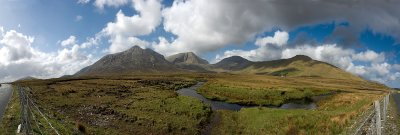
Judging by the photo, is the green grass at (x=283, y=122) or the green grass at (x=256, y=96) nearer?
the green grass at (x=283, y=122)

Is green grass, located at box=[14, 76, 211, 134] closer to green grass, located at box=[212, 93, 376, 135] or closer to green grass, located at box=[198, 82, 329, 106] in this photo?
green grass, located at box=[212, 93, 376, 135]

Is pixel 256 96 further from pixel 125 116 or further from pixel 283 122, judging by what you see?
pixel 125 116

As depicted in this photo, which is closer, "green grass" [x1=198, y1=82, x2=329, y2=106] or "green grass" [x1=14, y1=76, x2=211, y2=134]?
"green grass" [x1=14, y1=76, x2=211, y2=134]

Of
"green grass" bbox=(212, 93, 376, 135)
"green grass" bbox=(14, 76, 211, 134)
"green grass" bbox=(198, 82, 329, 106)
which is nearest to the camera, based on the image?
"green grass" bbox=(212, 93, 376, 135)

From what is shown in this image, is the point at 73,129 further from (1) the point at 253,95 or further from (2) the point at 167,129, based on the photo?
(1) the point at 253,95

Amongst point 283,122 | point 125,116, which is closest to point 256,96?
point 283,122

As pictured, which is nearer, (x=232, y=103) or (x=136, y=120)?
(x=136, y=120)

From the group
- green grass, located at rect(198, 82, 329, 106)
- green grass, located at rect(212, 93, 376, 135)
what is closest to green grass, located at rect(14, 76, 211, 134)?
green grass, located at rect(212, 93, 376, 135)

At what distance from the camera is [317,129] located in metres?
36.2

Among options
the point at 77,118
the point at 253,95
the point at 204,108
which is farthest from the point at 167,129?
the point at 253,95

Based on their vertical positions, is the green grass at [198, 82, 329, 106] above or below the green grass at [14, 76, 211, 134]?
above

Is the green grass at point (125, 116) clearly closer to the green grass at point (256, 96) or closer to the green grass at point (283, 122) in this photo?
the green grass at point (283, 122)

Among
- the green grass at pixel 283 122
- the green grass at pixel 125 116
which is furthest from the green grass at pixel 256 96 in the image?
the green grass at pixel 283 122

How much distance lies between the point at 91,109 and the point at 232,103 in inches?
1252
